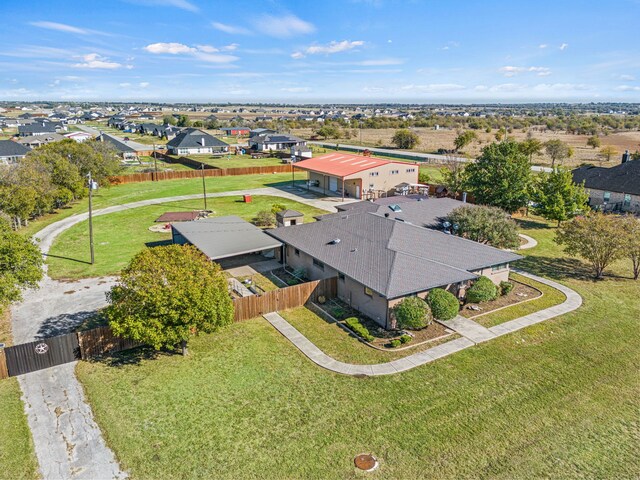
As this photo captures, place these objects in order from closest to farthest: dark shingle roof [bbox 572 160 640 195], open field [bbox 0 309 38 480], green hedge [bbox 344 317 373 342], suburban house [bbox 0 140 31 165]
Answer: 1. open field [bbox 0 309 38 480]
2. green hedge [bbox 344 317 373 342]
3. dark shingle roof [bbox 572 160 640 195]
4. suburban house [bbox 0 140 31 165]

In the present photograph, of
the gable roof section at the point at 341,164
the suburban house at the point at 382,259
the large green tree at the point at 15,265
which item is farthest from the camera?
the gable roof section at the point at 341,164

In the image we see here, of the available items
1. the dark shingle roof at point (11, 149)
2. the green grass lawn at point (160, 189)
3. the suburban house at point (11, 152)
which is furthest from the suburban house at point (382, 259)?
the dark shingle roof at point (11, 149)

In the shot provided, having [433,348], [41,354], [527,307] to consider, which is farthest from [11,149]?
[527,307]

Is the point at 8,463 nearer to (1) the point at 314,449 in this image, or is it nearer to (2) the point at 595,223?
(1) the point at 314,449

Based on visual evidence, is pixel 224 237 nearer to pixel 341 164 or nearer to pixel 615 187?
pixel 341 164

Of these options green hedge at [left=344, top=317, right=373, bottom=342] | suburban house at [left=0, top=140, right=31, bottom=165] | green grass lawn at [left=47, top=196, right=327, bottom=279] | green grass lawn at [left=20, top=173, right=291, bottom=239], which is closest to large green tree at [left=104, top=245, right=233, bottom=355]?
green hedge at [left=344, top=317, right=373, bottom=342]

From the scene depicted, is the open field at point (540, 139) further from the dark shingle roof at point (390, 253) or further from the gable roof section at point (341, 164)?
the dark shingle roof at point (390, 253)

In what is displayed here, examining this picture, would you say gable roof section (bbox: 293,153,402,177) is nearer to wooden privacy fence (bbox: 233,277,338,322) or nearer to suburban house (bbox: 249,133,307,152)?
wooden privacy fence (bbox: 233,277,338,322)
